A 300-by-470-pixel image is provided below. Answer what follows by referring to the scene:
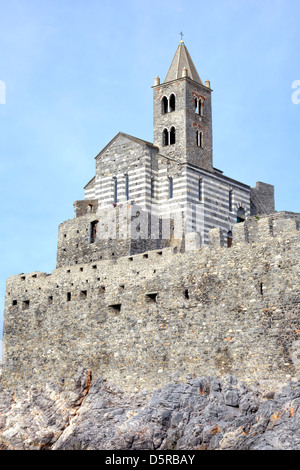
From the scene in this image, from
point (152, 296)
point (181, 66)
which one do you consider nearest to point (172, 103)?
point (181, 66)

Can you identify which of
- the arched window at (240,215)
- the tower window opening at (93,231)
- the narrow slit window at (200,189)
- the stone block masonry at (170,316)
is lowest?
→ the stone block masonry at (170,316)

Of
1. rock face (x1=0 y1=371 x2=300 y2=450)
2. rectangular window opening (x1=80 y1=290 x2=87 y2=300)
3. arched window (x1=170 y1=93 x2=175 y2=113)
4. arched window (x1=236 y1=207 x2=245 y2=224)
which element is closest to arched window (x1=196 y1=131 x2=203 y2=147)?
arched window (x1=170 y1=93 x2=175 y2=113)

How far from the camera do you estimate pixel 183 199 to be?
45688 mm

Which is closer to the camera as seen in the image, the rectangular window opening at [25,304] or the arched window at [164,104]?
the rectangular window opening at [25,304]

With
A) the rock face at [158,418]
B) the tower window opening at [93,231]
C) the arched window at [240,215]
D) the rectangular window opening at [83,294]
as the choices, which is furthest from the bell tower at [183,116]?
the rock face at [158,418]

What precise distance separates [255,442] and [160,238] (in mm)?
16748

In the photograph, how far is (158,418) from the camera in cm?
3391

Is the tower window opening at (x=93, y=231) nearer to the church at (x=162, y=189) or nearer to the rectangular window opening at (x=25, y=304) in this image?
the church at (x=162, y=189)

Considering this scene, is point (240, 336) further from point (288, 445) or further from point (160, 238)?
point (160, 238)

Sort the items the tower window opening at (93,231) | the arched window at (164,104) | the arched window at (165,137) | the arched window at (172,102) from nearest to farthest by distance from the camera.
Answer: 1. the tower window opening at (93,231)
2. the arched window at (165,137)
3. the arched window at (172,102)
4. the arched window at (164,104)

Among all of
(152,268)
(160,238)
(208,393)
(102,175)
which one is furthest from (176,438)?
(102,175)

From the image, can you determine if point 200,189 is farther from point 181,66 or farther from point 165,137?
point 181,66

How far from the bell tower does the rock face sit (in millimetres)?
15478

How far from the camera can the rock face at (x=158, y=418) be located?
102 ft
